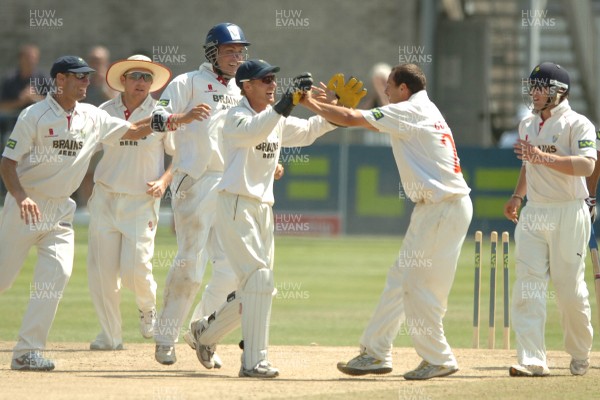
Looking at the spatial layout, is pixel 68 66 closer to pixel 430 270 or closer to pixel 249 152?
pixel 249 152

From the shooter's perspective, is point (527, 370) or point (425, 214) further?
point (527, 370)

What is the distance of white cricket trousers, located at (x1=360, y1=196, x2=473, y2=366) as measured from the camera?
9508 mm

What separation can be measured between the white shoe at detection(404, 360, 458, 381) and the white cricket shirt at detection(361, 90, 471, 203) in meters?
1.19

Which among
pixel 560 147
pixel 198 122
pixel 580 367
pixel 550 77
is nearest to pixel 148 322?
pixel 198 122

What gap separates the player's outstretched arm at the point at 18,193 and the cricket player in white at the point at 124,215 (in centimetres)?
148

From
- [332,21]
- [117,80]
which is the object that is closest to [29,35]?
[332,21]

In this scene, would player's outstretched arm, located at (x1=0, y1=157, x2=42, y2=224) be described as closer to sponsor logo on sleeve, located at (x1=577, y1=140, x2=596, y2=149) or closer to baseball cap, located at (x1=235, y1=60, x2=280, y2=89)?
baseball cap, located at (x1=235, y1=60, x2=280, y2=89)

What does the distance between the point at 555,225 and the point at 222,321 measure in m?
2.60

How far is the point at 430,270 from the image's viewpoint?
374 inches

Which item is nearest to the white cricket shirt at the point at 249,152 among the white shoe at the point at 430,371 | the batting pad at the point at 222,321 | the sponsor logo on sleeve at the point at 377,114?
the sponsor logo on sleeve at the point at 377,114

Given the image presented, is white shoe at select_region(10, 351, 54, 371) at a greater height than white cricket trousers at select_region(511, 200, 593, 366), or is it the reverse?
white cricket trousers at select_region(511, 200, 593, 366)

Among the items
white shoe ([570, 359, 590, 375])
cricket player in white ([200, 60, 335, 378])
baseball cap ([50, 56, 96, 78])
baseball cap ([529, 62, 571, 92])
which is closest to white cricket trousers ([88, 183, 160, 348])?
baseball cap ([50, 56, 96, 78])

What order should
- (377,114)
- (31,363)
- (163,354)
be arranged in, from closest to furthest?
(377,114), (31,363), (163,354)

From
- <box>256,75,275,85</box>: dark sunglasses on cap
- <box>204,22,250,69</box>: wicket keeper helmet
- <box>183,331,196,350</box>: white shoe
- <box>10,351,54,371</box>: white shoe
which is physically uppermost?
<box>204,22,250,69</box>: wicket keeper helmet
